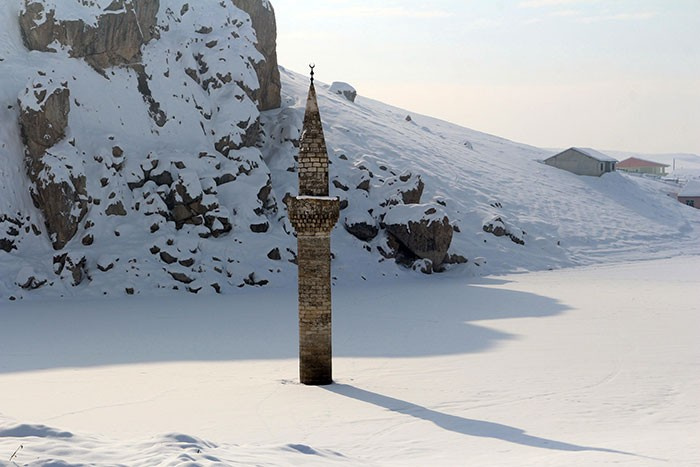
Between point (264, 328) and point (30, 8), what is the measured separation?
75.4ft

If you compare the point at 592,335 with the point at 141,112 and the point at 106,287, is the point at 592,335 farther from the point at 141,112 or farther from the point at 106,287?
the point at 141,112

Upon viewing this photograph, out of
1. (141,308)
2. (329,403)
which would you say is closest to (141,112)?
(141,308)

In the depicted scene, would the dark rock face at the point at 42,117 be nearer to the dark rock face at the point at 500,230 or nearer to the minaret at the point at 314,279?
the minaret at the point at 314,279

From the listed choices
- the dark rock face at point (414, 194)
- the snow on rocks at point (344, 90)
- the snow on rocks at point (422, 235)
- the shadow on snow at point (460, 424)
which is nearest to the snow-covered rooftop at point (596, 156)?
the snow on rocks at point (344, 90)

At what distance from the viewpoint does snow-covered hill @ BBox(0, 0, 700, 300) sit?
125 feet

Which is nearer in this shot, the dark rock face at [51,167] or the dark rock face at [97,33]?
the dark rock face at [51,167]

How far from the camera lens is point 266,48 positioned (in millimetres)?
51469

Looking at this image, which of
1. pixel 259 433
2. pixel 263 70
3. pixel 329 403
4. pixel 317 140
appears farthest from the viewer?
pixel 263 70

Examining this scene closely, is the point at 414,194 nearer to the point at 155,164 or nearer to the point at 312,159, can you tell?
the point at 155,164

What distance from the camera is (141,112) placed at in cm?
4381

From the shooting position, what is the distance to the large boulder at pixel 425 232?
43.7 m

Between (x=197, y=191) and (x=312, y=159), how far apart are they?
20.4m

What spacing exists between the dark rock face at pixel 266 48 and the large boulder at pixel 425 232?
11.5 m

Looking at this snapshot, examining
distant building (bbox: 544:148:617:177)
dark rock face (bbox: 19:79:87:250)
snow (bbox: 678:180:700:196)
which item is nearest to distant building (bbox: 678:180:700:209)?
snow (bbox: 678:180:700:196)
